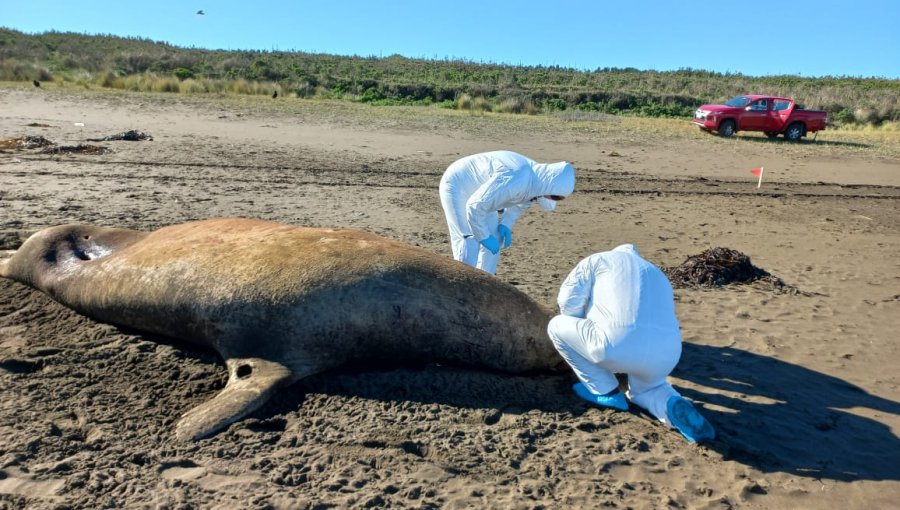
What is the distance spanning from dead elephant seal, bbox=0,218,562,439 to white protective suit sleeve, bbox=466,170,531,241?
0.96 m

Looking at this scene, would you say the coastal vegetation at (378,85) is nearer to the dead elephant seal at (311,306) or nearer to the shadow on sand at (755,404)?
the dead elephant seal at (311,306)

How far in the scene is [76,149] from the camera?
12.9 metres

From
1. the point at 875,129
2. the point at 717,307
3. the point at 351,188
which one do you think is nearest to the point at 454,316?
the point at 717,307

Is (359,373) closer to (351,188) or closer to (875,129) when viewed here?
(351,188)

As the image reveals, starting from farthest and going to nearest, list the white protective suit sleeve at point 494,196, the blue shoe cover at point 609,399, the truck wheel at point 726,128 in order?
the truck wheel at point 726,128, the white protective suit sleeve at point 494,196, the blue shoe cover at point 609,399

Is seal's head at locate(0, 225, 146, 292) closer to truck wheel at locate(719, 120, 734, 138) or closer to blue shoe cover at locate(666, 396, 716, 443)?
blue shoe cover at locate(666, 396, 716, 443)

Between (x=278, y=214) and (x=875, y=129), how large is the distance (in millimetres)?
30006

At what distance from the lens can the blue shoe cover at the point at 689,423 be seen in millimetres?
4141

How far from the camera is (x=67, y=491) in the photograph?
3354 mm

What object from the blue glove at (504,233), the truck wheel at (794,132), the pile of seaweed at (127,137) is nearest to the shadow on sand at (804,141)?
the truck wheel at (794,132)

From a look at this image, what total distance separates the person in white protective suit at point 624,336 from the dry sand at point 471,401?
0.14 m

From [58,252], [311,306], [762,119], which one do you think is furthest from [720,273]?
[762,119]

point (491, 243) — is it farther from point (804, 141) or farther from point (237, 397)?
point (804, 141)

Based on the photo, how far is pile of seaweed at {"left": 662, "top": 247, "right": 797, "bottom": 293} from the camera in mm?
7438
